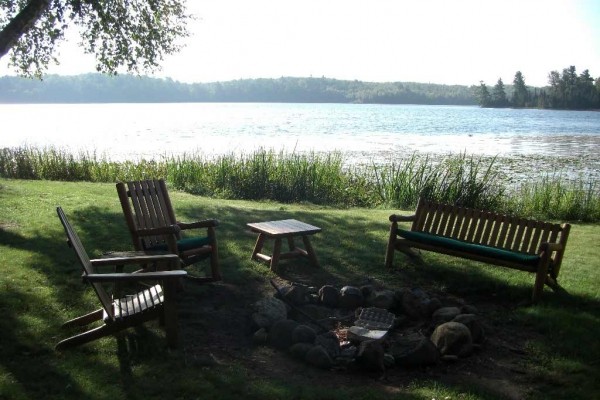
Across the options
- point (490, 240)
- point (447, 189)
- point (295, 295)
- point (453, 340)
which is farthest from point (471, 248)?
point (447, 189)

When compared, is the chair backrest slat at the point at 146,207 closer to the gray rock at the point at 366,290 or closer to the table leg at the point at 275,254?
the table leg at the point at 275,254

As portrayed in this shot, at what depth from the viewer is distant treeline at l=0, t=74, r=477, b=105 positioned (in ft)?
261

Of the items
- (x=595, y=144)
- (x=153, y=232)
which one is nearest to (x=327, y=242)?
(x=153, y=232)

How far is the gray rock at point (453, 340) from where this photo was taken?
15.5 feet

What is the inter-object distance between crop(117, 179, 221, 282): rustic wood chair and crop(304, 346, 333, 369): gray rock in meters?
2.05

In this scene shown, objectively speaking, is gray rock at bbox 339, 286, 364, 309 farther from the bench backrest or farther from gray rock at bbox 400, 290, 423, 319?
the bench backrest

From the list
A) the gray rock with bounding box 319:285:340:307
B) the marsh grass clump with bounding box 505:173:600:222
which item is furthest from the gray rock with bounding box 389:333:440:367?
the marsh grass clump with bounding box 505:173:600:222

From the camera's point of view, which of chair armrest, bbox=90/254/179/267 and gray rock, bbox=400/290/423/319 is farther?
gray rock, bbox=400/290/423/319

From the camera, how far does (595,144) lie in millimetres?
34750

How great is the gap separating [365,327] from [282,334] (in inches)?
30.8

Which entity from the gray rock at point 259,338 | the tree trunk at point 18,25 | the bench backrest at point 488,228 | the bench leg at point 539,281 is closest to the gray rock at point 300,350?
the gray rock at point 259,338

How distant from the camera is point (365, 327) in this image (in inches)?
201

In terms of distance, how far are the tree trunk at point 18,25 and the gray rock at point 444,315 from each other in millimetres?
6975

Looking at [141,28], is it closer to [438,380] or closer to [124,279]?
[124,279]
